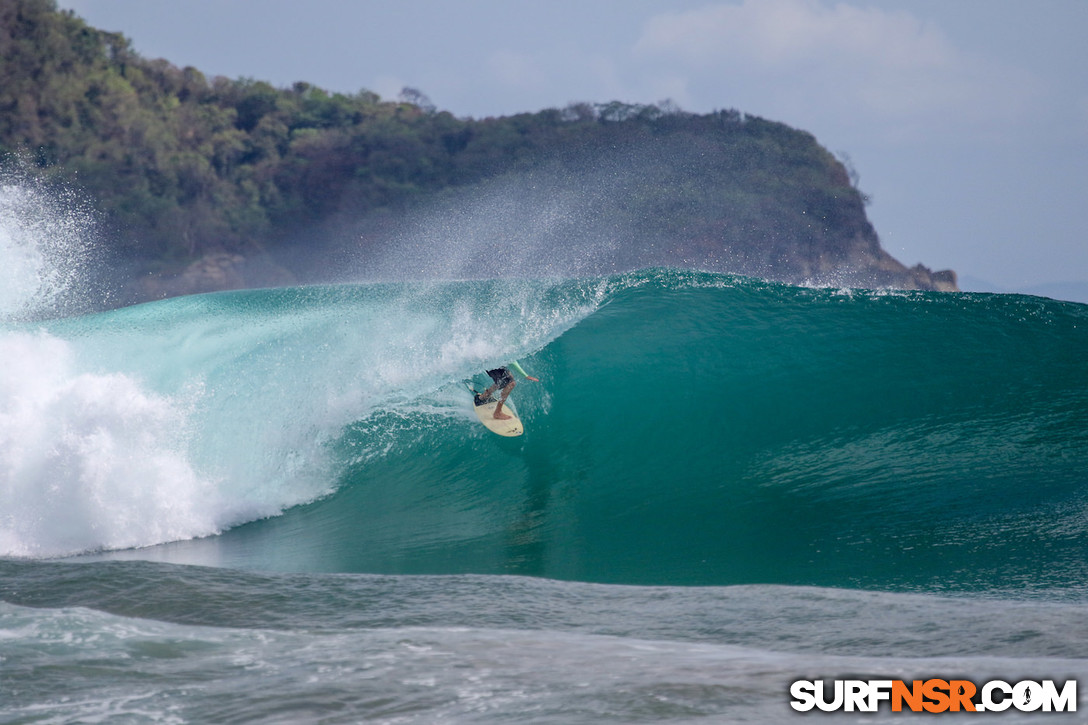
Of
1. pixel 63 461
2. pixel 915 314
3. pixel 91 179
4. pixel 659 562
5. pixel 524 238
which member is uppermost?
pixel 91 179

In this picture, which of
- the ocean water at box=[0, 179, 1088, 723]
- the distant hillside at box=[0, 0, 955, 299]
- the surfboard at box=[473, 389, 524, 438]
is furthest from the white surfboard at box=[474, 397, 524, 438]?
the distant hillside at box=[0, 0, 955, 299]

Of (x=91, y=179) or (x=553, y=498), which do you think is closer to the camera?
(x=553, y=498)

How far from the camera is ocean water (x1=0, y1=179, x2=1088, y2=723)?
10.6 ft

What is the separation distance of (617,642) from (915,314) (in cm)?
725

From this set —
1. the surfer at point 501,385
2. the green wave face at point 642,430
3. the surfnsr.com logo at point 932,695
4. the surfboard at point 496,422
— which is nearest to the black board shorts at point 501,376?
the surfer at point 501,385

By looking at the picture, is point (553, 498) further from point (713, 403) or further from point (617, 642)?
point (617, 642)

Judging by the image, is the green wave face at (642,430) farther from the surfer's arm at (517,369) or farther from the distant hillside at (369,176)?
the distant hillside at (369,176)

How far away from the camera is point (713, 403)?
332 inches

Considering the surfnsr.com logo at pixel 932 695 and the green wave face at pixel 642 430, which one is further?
the green wave face at pixel 642 430

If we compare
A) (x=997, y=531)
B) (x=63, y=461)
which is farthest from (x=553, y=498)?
(x=63, y=461)

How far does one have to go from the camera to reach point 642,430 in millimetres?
8219

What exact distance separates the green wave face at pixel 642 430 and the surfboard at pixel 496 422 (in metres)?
0.11

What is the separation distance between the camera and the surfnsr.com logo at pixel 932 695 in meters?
2.70

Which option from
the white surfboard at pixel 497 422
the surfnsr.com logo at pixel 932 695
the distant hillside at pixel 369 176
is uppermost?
the distant hillside at pixel 369 176
